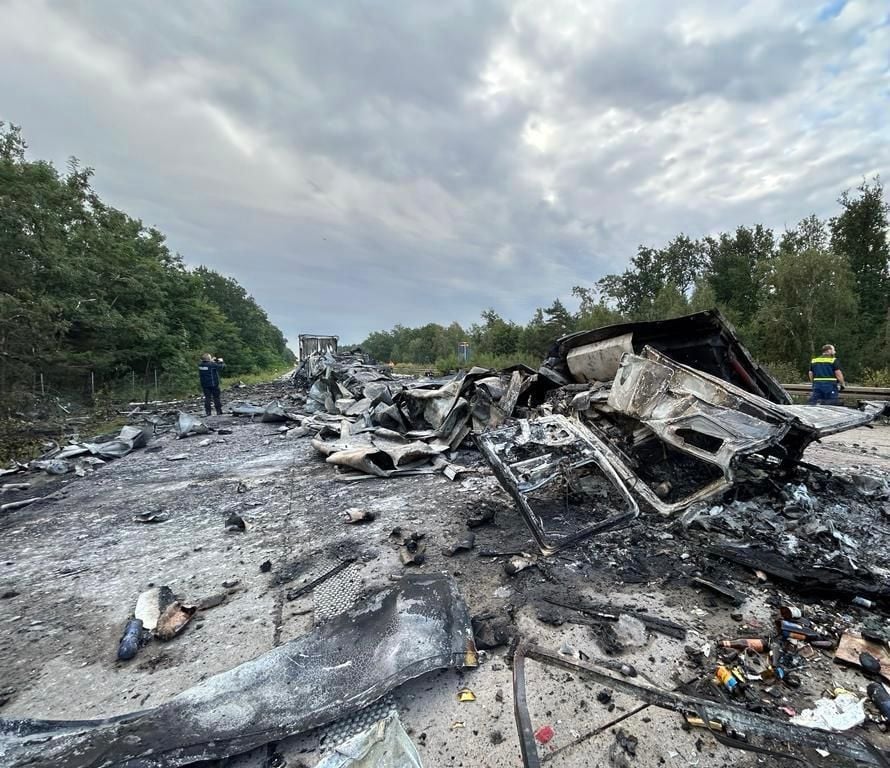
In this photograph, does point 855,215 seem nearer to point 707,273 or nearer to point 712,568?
point 707,273

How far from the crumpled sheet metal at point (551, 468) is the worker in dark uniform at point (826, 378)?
20.4 feet

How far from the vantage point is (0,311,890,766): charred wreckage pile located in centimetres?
143

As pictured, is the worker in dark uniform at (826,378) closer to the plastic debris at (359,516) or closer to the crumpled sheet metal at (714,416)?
the crumpled sheet metal at (714,416)

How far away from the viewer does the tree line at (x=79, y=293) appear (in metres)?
9.61

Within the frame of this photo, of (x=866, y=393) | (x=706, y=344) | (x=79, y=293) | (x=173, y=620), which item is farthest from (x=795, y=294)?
(x=79, y=293)

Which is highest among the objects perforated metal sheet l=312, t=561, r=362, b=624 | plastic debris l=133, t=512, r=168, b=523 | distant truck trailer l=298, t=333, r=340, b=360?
distant truck trailer l=298, t=333, r=340, b=360

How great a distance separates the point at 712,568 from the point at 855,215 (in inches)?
1151

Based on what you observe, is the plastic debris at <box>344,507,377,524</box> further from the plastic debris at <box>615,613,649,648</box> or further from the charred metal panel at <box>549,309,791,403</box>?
the charred metal panel at <box>549,309,791,403</box>

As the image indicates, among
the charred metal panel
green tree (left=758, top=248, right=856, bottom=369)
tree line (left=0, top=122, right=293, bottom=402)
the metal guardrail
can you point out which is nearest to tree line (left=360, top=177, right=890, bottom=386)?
green tree (left=758, top=248, right=856, bottom=369)

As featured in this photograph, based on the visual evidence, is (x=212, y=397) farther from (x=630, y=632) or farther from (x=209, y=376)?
(x=630, y=632)

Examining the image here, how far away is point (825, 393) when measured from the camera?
6.76 metres

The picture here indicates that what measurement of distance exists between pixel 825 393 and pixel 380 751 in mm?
9034

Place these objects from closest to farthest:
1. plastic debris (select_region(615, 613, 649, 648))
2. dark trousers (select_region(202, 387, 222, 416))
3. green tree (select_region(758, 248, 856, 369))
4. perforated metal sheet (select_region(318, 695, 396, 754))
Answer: perforated metal sheet (select_region(318, 695, 396, 754)), plastic debris (select_region(615, 613, 649, 648)), dark trousers (select_region(202, 387, 222, 416)), green tree (select_region(758, 248, 856, 369))

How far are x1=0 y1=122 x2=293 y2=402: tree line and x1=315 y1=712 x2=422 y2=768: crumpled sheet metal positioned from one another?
39.2 ft
